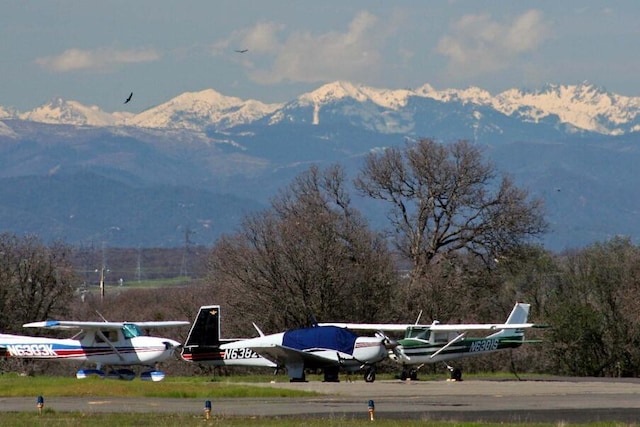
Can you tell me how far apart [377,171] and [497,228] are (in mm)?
8225

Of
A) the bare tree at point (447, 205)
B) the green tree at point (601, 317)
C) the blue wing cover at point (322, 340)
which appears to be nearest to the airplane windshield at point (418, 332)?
the blue wing cover at point (322, 340)

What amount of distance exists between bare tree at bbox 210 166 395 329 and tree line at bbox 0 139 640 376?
7 cm

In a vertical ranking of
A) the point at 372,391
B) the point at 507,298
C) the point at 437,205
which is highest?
the point at 437,205

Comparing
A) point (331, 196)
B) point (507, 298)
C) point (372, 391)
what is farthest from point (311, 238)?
point (372, 391)

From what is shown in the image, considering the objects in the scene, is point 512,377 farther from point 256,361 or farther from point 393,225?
point 393,225

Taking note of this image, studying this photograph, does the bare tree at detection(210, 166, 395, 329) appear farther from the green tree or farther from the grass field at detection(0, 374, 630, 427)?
the grass field at detection(0, 374, 630, 427)

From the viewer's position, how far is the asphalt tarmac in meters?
36.6

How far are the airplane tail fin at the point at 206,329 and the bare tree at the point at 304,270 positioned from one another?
47.1 feet

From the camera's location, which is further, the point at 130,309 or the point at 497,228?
the point at 130,309

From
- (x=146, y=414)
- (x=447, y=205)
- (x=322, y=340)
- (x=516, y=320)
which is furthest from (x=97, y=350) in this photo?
(x=447, y=205)

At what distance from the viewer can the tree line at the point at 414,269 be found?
71.3 meters

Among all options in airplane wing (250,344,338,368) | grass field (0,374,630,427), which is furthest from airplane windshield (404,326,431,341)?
grass field (0,374,630,427)

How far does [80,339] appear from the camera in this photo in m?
56.9

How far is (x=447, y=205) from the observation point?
79.0m
